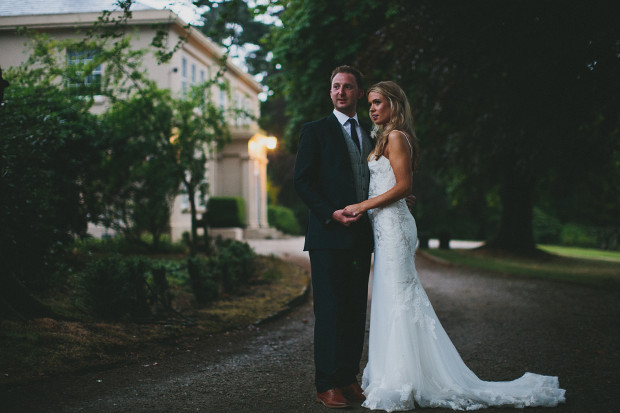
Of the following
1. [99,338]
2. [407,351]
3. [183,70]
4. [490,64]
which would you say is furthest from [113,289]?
[183,70]

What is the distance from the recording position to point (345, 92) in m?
4.34

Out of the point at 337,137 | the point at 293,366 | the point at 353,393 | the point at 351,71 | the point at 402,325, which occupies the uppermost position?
the point at 351,71

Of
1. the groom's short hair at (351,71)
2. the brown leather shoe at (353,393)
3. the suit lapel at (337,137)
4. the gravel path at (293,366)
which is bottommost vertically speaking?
the gravel path at (293,366)

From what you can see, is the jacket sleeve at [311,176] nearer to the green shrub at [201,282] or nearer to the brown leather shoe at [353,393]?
the brown leather shoe at [353,393]

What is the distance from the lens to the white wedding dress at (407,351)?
3.97m

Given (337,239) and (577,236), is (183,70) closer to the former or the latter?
(337,239)

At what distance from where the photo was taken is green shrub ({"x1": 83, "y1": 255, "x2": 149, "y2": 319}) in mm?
6734

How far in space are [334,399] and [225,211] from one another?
22.0 m

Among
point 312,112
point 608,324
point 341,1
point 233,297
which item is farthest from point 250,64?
point 608,324

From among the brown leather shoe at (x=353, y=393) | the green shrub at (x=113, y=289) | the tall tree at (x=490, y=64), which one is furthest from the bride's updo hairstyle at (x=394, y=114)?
the green shrub at (x=113, y=289)

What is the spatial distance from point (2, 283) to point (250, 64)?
37.8m

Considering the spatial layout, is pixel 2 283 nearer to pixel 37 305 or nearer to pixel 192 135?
pixel 37 305

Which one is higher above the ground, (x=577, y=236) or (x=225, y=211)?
(x=225, y=211)

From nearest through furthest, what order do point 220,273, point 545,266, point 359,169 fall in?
1. point 359,169
2. point 220,273
3. point 545,266
